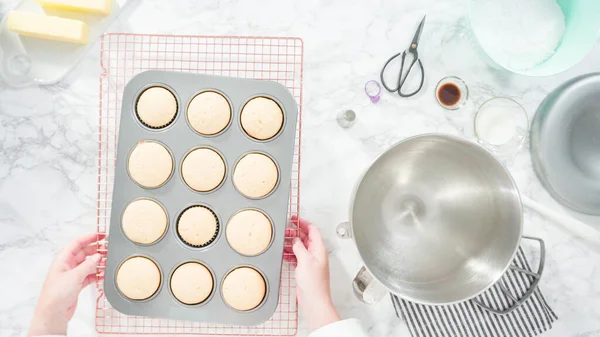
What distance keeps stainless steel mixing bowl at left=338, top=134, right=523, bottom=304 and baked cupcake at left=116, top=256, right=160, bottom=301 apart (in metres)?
0.45

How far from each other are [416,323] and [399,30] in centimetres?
79

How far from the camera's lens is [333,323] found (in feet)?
3.45

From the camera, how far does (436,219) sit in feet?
3.90

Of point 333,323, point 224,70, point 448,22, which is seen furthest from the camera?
point 448,22

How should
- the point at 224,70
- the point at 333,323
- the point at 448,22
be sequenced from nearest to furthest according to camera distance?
the point at 333,323 → the point at 224,70 → the point at 448,22

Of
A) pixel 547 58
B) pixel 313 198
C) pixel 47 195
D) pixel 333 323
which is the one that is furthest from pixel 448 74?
pixel 47 195

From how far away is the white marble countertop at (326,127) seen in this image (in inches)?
50.9

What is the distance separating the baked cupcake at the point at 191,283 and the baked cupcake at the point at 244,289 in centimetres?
4

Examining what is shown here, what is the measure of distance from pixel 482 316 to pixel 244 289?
2.18 ft

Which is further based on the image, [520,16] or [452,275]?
[520,16]

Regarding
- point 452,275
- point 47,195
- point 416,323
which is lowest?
point 416,323

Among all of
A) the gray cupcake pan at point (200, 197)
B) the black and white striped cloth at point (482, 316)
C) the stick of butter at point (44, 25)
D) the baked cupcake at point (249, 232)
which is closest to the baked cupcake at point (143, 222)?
the gray cupcake pan at point (200, 197)

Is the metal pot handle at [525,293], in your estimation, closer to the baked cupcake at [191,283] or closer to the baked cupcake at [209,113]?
the baked cupcake at [191,283]

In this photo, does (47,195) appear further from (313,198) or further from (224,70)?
(313,198)
